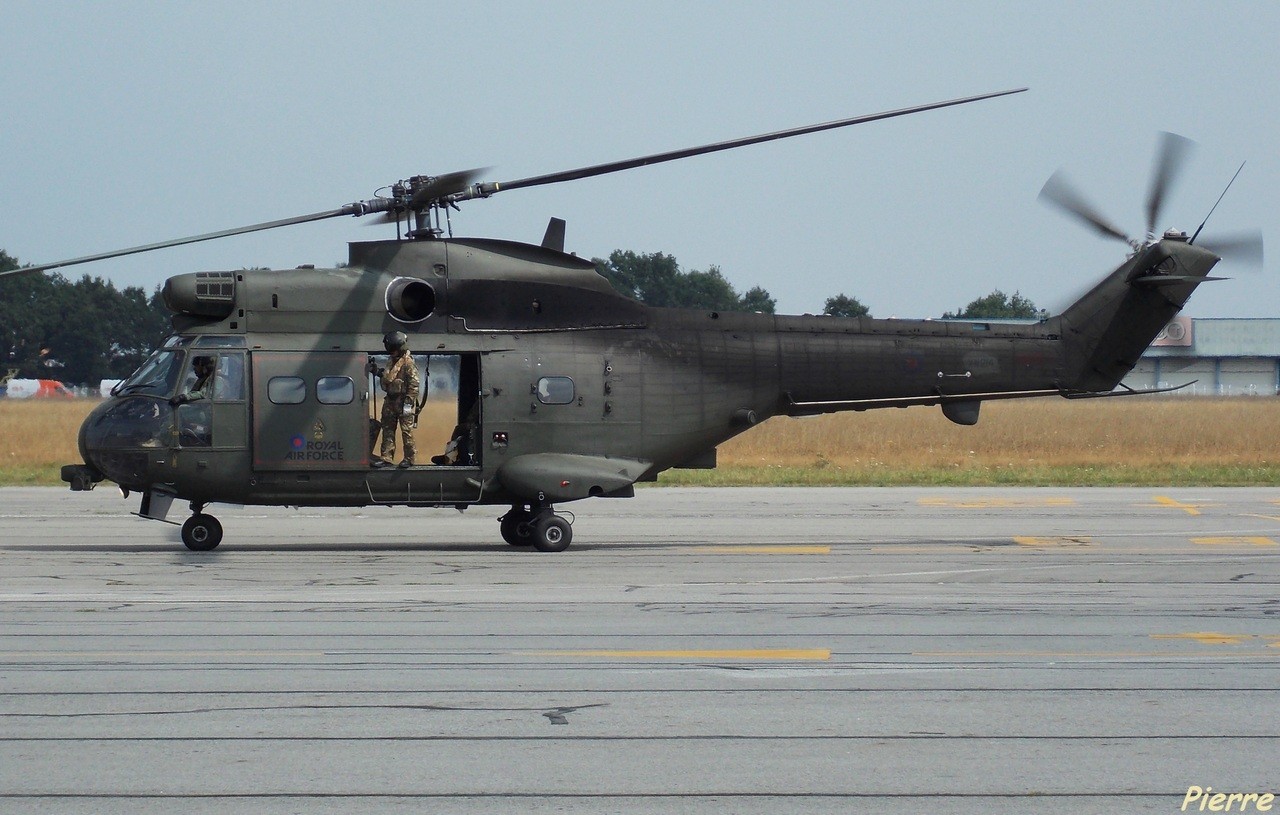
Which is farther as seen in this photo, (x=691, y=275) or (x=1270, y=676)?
(x=691, y=275)

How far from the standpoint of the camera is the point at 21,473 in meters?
29.2

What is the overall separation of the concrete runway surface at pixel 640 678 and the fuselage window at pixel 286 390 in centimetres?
176

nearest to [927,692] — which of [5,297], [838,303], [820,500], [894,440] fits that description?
[820,500]

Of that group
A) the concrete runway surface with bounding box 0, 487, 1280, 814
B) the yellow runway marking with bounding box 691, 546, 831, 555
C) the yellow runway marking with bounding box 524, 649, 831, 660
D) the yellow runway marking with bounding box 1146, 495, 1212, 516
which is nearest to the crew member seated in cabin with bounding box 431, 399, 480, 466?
the concrete runway surface with bounding box 0, 487, 1280, 814

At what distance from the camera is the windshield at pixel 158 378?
15398 millimetres

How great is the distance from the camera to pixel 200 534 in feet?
51.3

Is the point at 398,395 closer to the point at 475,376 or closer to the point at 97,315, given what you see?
the point at 475,376

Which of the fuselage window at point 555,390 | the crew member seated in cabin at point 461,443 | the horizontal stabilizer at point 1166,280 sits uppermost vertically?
the horizontal stabilizer at point 1166,280

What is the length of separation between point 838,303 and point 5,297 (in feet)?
181

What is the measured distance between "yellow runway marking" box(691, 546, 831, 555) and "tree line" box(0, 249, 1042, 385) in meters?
65.4

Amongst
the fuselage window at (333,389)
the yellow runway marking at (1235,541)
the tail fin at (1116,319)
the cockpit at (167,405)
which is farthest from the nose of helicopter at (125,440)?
the yellow runway marking at (1235,541)

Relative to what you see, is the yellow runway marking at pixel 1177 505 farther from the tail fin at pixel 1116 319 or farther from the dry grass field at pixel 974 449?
the dry grass field at pixel 974 449

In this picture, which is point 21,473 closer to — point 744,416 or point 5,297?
point 744,416

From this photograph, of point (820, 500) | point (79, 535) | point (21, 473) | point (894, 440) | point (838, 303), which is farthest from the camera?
point (838, 303)
